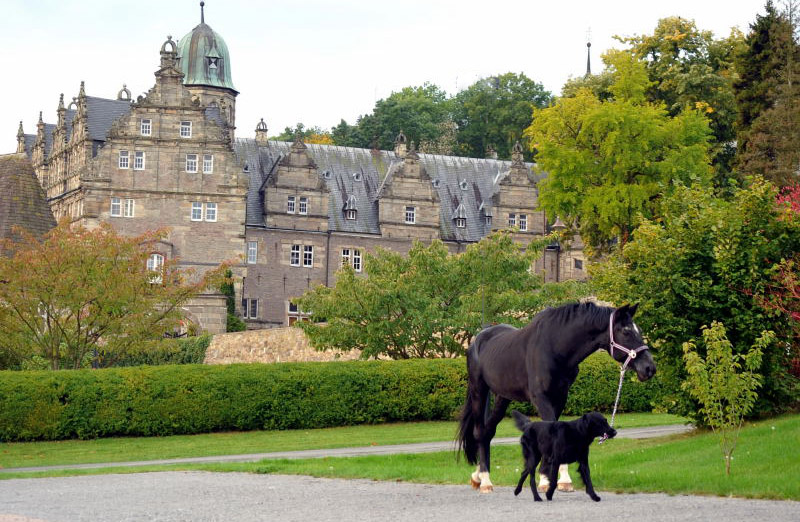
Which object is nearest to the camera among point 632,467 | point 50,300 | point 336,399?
point 632,467

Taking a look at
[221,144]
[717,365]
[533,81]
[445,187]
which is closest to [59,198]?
[221,144]

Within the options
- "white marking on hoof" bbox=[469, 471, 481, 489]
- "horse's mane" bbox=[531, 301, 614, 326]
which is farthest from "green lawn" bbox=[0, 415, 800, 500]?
"horse's mane" bbox=[531, 301, 614, 326]

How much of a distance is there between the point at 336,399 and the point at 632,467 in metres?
16.5

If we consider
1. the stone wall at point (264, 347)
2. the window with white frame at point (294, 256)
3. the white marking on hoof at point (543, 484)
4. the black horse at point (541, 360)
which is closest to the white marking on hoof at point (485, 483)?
the black horse at point (541, 360)

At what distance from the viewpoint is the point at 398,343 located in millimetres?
36688

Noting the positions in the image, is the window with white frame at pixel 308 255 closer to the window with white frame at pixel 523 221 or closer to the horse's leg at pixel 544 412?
the window with white frame at pixel 523 221

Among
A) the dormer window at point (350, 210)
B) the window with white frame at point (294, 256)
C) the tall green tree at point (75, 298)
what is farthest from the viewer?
the dormer window at point (350, 210)

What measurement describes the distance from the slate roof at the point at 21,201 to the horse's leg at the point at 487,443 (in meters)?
36.6

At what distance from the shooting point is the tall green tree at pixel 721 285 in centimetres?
1944

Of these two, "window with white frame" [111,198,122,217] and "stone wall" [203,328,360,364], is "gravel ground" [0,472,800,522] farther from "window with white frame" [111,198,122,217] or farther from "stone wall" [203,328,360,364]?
"window with white frame" [111,198,122,217]

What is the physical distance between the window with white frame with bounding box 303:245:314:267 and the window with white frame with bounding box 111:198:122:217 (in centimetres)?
1226

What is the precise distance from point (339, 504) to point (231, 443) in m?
16.1

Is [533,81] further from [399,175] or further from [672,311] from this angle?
[672,311]

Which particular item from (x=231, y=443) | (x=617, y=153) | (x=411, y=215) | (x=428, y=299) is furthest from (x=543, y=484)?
(x=411, y=215)
